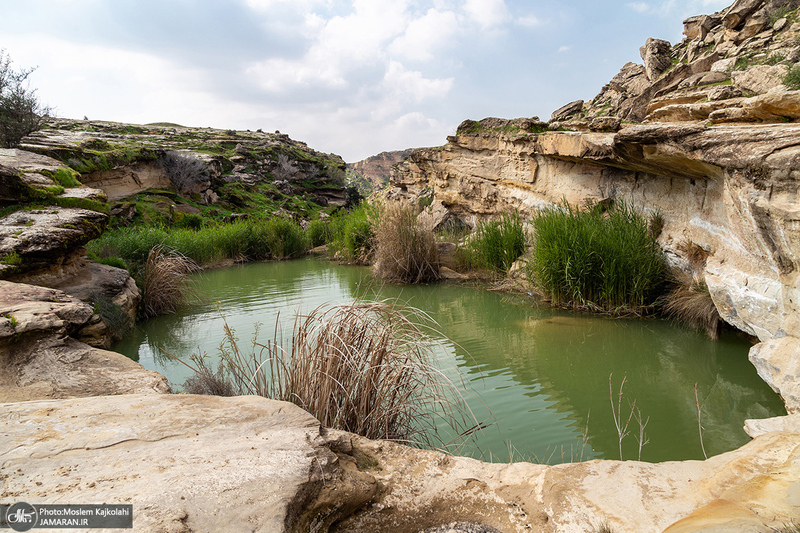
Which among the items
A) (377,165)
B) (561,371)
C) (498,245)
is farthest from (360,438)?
(377,165)

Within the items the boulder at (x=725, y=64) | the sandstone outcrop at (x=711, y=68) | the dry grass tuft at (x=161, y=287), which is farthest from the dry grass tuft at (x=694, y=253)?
the boulder at (x=725, y=64)

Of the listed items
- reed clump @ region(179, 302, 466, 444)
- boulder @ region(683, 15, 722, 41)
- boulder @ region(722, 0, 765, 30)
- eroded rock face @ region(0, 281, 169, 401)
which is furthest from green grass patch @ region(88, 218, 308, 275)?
boulder @ region(683, 15, 722, 41)

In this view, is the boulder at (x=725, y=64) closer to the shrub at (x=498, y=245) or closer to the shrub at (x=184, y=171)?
the shrub at (x=498, y=245)

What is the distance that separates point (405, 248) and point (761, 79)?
724 cm

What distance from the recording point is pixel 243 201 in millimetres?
24625

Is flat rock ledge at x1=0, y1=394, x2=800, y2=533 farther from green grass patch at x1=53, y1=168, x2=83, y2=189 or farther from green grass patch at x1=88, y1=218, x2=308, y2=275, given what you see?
green grass patch at x1=88, y1=218, x2=308, y2=275

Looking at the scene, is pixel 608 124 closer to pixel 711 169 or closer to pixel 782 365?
pixel 711 169

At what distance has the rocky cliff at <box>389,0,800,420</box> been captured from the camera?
3.74m

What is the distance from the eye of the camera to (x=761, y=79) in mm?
7965

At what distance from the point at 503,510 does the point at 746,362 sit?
4.18 meters

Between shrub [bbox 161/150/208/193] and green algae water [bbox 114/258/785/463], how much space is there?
16.6 m

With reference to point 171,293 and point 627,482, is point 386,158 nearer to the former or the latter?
point 171,293

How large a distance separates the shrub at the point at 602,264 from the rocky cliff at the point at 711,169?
1.47ft

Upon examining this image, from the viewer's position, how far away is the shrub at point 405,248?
9.84 m
